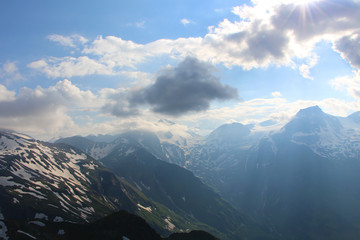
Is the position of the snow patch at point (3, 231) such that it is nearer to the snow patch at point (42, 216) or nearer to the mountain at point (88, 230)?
the mountain at point (88, 230)

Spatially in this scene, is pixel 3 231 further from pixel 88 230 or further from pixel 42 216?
pixel 42 216

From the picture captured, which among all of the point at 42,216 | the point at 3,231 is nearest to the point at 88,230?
the point at 3,231

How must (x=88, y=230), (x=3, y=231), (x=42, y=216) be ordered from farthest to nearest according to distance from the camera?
1. (x=42, y=216)
2. (x=88, y=230)
3. (x=3, y=231)

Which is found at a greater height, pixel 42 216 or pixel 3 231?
pixel 3 231

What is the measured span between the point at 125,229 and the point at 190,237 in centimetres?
3373

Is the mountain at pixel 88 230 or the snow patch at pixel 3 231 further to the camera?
the mountain at pixel 88 230

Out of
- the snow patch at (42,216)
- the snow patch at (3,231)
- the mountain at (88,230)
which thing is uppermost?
the snow patch at (3,231)

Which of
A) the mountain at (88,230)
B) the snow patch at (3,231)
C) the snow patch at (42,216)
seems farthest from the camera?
the snow patch at (42,216)

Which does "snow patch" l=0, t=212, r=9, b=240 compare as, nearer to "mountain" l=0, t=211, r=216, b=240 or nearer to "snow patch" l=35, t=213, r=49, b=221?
"mountain" l=0, t=211, r=216, b=240

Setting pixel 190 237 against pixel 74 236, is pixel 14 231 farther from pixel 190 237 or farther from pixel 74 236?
pixel 190 237

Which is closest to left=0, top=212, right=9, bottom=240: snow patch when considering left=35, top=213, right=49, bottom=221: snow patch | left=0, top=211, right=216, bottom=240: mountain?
left=0, top=211, right=216, bottom=240: mountain

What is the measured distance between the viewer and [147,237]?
11994 cm

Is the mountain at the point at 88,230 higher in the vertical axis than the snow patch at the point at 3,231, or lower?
lower

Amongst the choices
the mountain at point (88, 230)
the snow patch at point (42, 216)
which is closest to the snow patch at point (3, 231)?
the mountain at point (88, 230)
